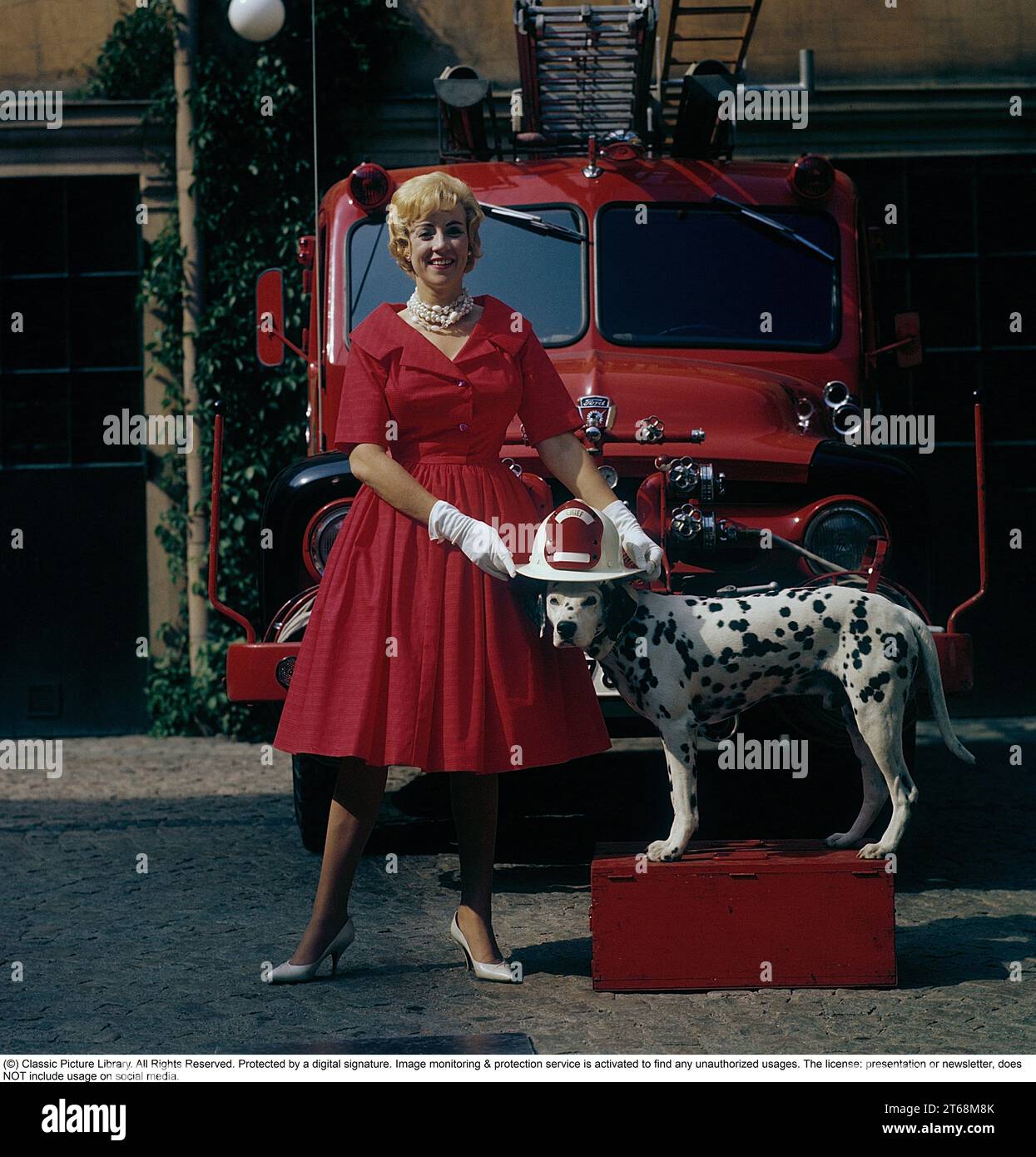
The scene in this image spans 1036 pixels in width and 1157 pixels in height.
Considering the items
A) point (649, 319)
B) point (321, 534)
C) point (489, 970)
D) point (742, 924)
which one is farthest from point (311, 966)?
point (649, 319)

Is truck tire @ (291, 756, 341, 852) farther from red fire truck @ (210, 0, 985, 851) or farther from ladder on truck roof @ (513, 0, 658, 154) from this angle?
ladder on truck roof @ (513, 0, 658, 154)

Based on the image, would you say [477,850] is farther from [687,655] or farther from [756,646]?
[756,646]

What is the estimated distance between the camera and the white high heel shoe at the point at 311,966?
4.04 m

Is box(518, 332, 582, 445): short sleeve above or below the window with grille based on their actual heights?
below

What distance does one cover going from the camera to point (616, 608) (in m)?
4.04

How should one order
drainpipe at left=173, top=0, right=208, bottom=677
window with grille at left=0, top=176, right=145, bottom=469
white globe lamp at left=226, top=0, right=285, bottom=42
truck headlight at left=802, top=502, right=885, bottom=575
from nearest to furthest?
truck headlight at left=802, top=502, right=885, bottom=575
white globe lamp at left=226, top=0, right=285, bottom=42
drainpipe at left=173, top=0, right=208, bottom=677
window with grille at left=0, top=176, right=145, bottom=469

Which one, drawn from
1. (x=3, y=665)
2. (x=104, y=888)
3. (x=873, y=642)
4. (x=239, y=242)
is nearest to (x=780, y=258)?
(x=873, y=642)

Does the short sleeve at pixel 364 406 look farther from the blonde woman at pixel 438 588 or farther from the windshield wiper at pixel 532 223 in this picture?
the windshield wiper at pixel 532 223

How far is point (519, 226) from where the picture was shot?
5.99m

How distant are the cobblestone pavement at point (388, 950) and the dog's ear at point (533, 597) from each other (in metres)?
0.94

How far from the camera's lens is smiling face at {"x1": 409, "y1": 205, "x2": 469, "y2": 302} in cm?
393

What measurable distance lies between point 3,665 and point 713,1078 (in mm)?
7591

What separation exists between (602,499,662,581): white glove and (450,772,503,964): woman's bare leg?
0.68 m

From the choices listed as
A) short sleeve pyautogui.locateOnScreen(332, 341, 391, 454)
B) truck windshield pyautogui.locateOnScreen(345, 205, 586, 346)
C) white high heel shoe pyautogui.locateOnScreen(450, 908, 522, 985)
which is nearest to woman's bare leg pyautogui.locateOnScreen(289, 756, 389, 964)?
white high heel shoe pyautogui.locateOnScreen(450, 908, 522, 985)
